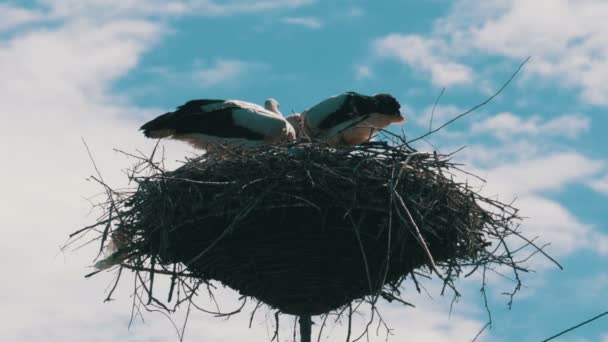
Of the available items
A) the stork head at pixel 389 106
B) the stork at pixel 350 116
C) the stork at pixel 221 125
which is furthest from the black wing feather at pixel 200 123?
the stork head at pixel 389 106

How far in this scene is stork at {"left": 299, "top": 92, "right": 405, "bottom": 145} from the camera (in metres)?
9.77

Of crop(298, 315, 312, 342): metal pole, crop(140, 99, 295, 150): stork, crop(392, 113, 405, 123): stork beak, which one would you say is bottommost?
crop(298, 315, 312, 342): metal pole

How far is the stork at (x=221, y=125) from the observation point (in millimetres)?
9492

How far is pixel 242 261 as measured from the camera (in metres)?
7.64

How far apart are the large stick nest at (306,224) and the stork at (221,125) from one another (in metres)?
1.45

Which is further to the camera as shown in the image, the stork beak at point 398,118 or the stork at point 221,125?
the stork beak at point 398,118

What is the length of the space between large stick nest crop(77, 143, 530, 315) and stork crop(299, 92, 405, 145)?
1758mm

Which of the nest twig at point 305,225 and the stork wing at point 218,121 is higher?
the stork wing at point 218,121

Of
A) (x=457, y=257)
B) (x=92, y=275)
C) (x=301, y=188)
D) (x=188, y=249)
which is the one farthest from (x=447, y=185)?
(x=92, y=275)

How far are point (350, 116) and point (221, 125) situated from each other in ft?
3.41

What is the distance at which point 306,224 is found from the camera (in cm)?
759

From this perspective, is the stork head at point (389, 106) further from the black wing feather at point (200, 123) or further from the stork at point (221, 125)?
the black wing feather at point (200, 123)

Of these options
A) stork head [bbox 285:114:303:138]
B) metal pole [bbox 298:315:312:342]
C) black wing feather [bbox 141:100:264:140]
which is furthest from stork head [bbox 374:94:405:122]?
metal pole [bbox 298:315:312:342]

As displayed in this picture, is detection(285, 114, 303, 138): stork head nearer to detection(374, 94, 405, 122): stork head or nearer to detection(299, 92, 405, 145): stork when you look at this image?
detection(299, 92, 405, 145): stork
